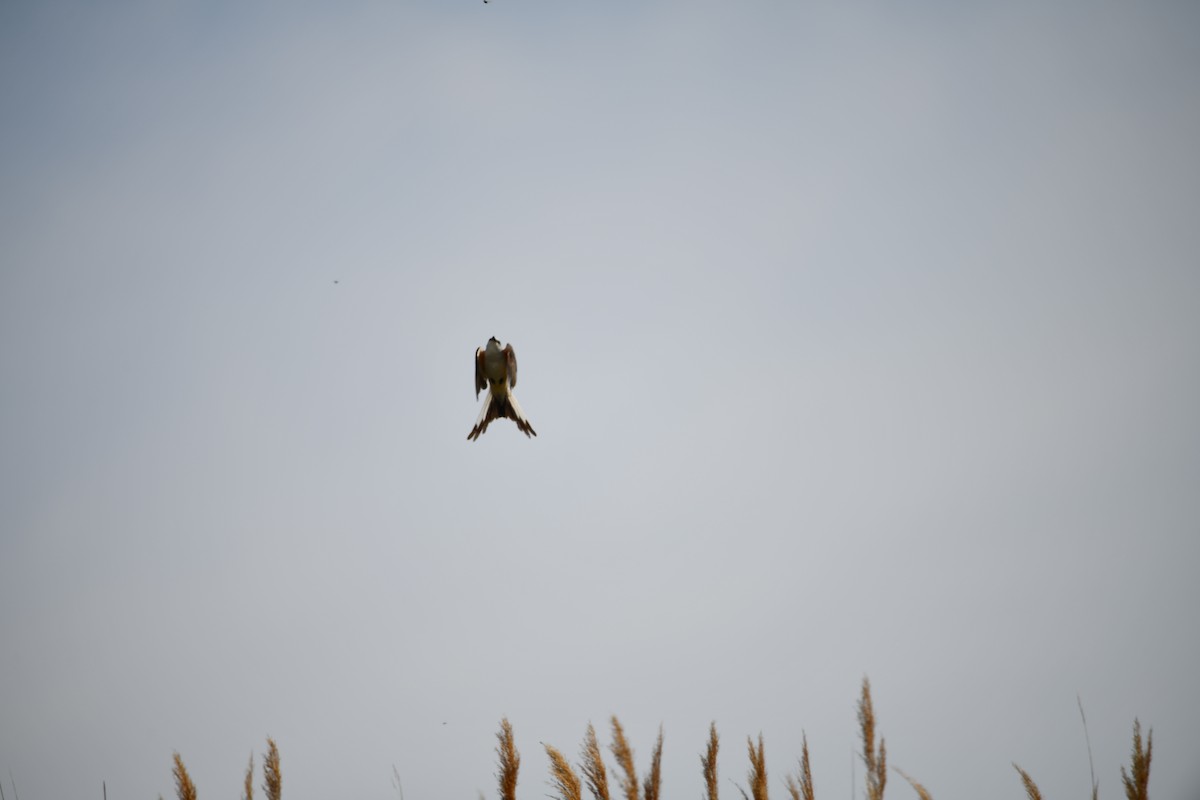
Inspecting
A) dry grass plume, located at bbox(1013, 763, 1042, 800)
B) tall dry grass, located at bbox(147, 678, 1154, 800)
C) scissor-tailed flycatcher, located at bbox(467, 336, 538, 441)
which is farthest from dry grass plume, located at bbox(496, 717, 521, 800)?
scissor-tailed flycatcher, located at bbox(467, 336, 538, 441)

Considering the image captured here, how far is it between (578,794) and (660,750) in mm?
630

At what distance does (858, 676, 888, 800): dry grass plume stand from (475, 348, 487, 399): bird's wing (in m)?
8.72

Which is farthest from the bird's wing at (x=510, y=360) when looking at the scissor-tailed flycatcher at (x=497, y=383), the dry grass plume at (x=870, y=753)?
the dry grass plume at (x=870, y=753)

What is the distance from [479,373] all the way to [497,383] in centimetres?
33

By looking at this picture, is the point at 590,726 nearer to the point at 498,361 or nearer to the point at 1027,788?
the point at 1027,788

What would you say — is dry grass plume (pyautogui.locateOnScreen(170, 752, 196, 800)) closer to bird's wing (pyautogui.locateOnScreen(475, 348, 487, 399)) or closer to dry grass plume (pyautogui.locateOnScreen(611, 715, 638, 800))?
dry grass plume (pyautogui.locateOnScreen(611, 715, 638, 800))

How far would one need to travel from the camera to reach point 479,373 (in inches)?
543

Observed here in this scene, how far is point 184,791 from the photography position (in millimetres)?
4977

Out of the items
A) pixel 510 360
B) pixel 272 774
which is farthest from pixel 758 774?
pixel 510 360

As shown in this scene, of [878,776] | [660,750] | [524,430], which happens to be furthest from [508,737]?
[524,430]

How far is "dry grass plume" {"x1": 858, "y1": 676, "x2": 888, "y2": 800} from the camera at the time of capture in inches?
234

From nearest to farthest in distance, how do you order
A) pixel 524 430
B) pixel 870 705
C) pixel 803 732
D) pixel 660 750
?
1. pixel 660 750
2. pixel 803 732
3. pixel 870 705
4. pixel 524 430

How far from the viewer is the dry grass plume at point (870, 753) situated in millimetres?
5953

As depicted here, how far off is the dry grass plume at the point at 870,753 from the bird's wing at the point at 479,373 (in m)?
8.72
